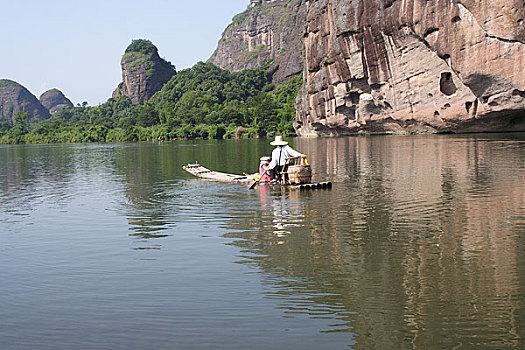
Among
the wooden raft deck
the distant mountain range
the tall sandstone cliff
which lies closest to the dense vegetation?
the tall sandstone cliff

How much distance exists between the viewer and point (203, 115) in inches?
4786

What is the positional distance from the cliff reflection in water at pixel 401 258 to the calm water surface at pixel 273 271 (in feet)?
0.09

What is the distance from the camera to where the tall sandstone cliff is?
35125 mm

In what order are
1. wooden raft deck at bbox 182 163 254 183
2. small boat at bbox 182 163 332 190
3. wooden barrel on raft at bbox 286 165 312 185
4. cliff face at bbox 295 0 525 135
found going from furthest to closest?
cliff face at bbox 295 0 525 135
wooden raft deck at bbox 182 163 254 183
wooden barrel on raft at bbox 286 165 312 185
small boat at bbox 182 163 332 190

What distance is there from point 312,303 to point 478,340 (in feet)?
6.52

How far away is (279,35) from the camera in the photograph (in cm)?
18588

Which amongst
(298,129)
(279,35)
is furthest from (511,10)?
(279,35)

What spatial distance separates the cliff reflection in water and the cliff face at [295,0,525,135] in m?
21.0

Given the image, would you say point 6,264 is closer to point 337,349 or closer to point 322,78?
point 337,349

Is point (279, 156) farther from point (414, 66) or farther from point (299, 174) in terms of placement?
point (414, 66)

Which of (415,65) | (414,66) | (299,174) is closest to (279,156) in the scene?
(299,174)

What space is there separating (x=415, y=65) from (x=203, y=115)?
261 ft

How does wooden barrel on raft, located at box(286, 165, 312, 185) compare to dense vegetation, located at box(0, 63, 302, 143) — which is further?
dense vegetation, located at box(0, 63, 302, 143)

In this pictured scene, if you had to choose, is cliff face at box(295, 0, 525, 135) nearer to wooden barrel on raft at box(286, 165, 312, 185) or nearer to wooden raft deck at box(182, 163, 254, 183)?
wooden raft deck at box(182, 163, 254, 183)
